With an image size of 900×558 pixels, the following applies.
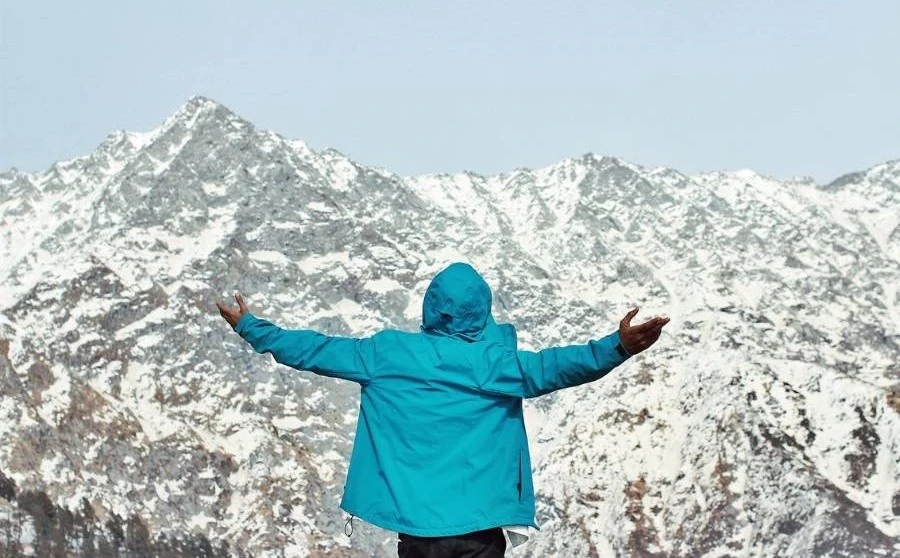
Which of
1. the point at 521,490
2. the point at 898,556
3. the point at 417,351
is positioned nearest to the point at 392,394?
the point at 417,351

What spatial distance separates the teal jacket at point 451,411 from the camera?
1105 centimetres

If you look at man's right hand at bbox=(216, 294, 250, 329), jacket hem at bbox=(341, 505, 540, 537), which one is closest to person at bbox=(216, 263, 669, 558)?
jacket hem at bbox=(341, 505, 540, 537)

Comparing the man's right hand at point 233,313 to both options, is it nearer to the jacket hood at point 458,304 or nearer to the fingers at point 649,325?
the jacket hood at point 458,304

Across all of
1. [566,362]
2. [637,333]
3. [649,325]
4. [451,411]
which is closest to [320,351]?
[451,411]

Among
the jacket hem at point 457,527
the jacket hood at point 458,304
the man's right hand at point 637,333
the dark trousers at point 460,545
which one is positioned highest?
the jacket hood at point 458,304

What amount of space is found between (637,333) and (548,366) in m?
0.82

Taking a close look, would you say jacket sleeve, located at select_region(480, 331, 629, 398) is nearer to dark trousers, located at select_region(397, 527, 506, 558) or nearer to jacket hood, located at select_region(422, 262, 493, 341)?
jacket hood, located at select_region(422, 262, 493, 341)

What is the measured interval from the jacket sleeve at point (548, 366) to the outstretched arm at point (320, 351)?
120 cm

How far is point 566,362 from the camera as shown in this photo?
11.1 meters

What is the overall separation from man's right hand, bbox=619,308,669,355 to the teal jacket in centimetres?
7

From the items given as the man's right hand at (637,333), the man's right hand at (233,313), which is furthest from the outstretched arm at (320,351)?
the man's right hand at (637,333)

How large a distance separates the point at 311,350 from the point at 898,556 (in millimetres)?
202946

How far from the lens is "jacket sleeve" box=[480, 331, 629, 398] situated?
11.0 meters

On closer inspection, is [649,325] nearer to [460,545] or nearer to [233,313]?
[460,545]
